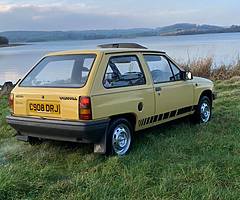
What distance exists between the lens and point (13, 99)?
6.40 meters

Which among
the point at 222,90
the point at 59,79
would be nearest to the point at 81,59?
the point at 59,79

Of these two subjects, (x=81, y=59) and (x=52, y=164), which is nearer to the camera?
(x=52, y=164)

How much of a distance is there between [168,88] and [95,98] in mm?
1858

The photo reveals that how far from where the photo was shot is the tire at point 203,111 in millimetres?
8164

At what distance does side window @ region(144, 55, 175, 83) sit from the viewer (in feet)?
22.9

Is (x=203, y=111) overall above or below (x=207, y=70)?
above

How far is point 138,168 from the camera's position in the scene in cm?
534

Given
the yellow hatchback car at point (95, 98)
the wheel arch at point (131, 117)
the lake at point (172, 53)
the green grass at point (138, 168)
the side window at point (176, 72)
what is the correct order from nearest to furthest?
the green grass at point (138, 168) < the yellow hatchback car at point (95, 98) < the wheel arch at point (131, 117) < the side window at point (176, 72) < the lake at point (172, 53)

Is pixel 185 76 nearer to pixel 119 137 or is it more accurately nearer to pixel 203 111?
pixel 203 111

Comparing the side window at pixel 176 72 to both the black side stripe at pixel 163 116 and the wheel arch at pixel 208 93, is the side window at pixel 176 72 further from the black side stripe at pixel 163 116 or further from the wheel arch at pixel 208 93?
the wheel arch at pixel 208 93

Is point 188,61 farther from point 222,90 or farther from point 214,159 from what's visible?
point 214,159

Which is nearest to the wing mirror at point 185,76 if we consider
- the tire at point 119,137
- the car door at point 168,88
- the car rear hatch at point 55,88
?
the car door at point 168,88

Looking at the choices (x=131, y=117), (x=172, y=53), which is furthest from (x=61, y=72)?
(x=172, y=53)

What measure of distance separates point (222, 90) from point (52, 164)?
29.5 feet
